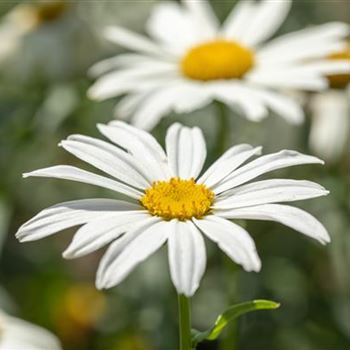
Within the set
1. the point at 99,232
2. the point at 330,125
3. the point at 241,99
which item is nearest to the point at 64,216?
the point at 99,232

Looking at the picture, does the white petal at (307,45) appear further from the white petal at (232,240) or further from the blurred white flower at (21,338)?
the white petal at (232,240)

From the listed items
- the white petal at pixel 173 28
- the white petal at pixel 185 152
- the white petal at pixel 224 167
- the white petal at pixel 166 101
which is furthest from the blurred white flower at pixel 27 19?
the white petal at pixel 224 167

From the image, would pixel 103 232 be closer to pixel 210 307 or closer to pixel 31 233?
pixel 31 233

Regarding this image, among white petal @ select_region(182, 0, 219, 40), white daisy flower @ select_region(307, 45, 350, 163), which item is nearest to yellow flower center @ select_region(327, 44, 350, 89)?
white daisy flower @ select_region(307, 45, 350, 163)

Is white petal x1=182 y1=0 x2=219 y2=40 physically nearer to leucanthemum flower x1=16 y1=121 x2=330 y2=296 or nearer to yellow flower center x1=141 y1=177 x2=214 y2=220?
leucanthemum flower x1=16 y1=121 x2=330 y2=296

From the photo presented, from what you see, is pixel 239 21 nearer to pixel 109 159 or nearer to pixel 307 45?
pixel 307 45

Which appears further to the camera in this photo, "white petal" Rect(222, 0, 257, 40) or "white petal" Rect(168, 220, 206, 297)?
"white petal" Rect(222, 0, 257, 40)

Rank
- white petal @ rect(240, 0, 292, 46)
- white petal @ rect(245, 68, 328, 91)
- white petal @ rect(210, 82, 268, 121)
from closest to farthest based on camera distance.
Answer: white petal @ rect(210, 82, 268, 121) → white petal @ rect(245, 68, 328, 91) → white petal @ rect(240, 0, 292, 46)
